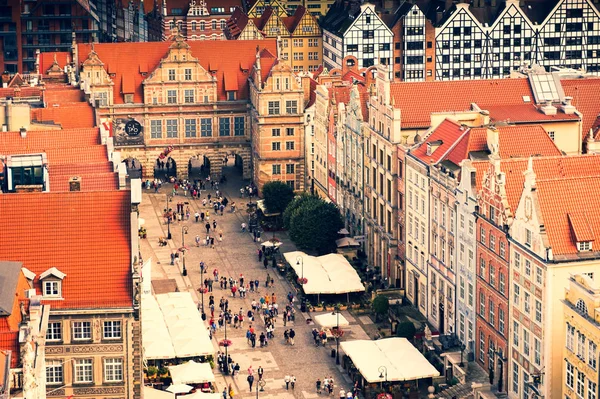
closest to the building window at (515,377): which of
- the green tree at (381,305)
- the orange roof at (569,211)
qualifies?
the orange roof at (569,211)

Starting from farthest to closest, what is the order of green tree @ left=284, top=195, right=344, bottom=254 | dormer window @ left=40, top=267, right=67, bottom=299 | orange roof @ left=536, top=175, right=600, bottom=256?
green tree @ left=284, top=195, right=344, bottom=254 → orange roof @ left=536, top=175, right=600, bottom=256 → dormer window @ left=40, top=267, right=67, bottom=299

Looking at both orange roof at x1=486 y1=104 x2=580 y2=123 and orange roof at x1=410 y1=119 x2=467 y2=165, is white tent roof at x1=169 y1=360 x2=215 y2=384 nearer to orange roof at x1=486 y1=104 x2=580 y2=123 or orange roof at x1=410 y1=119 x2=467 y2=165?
orange roof at x1=410 y1=119 x2=467 y2=165

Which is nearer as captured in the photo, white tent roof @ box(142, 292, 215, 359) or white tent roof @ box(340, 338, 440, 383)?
white tent roof @ box(340, 338, 440, 383)

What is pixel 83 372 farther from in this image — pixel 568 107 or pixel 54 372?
pixel 568 107

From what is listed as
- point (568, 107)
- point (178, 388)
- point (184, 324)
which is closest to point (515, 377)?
point (178, 388)

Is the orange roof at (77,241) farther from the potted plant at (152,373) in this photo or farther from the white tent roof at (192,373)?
the potted plant at (152,373)

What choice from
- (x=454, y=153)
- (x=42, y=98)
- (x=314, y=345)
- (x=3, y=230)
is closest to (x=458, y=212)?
(x=454, y=153)

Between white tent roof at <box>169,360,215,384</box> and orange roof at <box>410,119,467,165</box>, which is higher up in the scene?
orange roof at <box>410,119,467,165</box>

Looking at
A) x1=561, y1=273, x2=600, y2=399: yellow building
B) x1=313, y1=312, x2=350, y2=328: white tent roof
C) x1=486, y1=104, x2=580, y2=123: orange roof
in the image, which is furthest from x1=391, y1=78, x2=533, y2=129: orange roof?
x1=561, y1=273, x2=600, y2=399: yellow building
